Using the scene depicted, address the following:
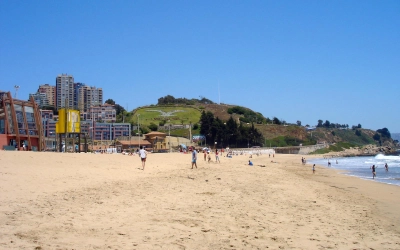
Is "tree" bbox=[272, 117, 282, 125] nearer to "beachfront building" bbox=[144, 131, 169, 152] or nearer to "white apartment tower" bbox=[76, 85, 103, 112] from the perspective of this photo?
"white apartment tower" bbox=[76, 85, 103, 112]

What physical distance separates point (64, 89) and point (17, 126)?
5524 inches

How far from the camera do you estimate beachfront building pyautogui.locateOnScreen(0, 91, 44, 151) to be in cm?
3108

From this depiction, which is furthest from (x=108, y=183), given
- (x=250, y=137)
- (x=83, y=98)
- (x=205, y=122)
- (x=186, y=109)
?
(x=83, y=98)

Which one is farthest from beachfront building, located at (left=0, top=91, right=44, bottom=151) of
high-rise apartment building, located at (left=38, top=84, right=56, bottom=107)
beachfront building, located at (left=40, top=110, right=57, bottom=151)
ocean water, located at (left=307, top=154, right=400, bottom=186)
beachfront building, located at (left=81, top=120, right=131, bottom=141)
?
high-rise apartment building, located at (left=38, top=84, right=56, bottom=107)

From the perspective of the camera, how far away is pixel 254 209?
1030cm

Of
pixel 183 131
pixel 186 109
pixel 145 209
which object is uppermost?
pixel 186 109

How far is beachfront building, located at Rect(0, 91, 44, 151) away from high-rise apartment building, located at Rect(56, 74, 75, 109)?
12791 cm

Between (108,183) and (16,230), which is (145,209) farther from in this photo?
(108,183)

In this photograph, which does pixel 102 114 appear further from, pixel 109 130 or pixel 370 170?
pixel 370 170

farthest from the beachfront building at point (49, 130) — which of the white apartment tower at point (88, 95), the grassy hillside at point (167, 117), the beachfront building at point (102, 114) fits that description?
the white apartment tower at point (88, 95)

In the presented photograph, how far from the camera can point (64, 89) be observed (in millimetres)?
163875

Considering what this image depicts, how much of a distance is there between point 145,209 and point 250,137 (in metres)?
89.7

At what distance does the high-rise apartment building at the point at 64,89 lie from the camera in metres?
161

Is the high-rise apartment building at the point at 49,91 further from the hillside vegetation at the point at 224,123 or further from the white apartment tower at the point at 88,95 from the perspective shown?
the hillside vegetation at the point at 224,123
